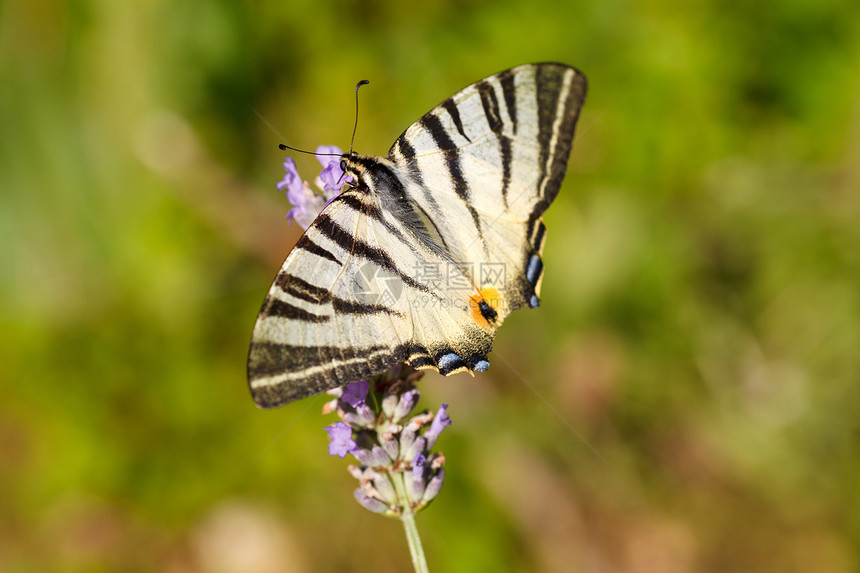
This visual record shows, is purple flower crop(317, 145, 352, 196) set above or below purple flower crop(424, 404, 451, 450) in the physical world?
above

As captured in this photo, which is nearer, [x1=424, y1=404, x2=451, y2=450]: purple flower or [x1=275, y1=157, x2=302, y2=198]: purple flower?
[x1=424, y1=404, x2=451, y2=450]: purple flower

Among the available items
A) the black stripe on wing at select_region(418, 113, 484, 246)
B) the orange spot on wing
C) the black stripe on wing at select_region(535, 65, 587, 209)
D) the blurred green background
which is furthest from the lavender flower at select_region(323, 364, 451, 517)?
the blurred green background

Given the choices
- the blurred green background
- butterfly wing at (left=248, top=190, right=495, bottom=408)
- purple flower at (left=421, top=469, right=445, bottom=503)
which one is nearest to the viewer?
butterfly wing at (left=248, top=190, right=495, bottom=408)

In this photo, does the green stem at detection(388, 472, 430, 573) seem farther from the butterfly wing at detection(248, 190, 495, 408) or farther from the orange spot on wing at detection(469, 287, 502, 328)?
the orange spot on wing at detection(469, 287, 502, 328)

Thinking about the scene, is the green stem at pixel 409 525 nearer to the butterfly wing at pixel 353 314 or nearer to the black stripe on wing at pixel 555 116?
the butterfly wing at pixel 353 314

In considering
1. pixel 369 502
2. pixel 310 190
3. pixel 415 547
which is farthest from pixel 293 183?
pixel 415 547

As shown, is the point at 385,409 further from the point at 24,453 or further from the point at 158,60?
the point at 158,60

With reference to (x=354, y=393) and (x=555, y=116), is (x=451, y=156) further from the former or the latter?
(x=354, y=393)

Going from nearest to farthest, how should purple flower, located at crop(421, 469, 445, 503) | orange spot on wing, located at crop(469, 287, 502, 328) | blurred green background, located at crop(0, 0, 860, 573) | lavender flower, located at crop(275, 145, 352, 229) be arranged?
purple flower, located at crop(421, 469, 445, 503)
orange spot on wing, located at crop(469, 287, 502, 328)
lavender flower, located at crop(275, 145, 352, 229)
blurred green background, located at crop(0, 0, 860, 573)
